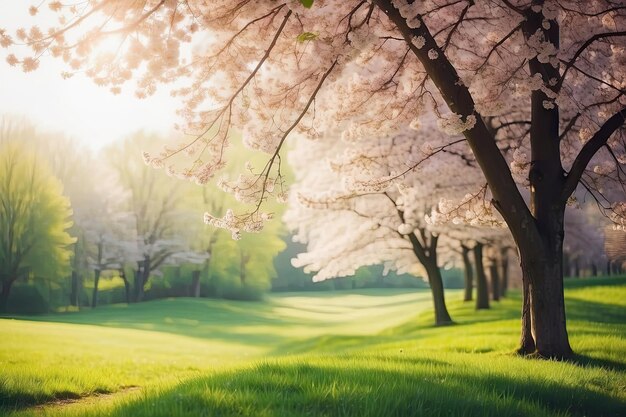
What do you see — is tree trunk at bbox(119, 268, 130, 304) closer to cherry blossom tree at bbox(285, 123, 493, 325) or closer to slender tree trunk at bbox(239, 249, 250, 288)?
slender tree trunk at bbox(239, 249, 250, 288)

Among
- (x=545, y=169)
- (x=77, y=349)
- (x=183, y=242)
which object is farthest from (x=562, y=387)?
(x=183, y=242)

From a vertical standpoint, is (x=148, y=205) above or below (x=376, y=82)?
above

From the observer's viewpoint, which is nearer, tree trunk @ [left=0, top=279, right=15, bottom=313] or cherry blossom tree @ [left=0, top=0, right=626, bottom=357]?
cherry blossom tree @ [left=0, top=0, right=626, bottom=357]

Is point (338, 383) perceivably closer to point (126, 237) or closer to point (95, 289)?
point (95, 289)

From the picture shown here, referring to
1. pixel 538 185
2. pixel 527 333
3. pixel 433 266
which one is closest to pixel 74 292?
pixel 433 266

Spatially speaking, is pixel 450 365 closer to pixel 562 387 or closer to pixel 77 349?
pixel 562 387

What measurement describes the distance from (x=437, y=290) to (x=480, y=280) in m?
6.27

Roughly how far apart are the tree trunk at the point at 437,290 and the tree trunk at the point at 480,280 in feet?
13.3

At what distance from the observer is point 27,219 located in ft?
92.7

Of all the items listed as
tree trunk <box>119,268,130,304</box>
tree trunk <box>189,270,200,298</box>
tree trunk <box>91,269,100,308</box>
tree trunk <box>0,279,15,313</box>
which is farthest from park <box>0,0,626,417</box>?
tree trunk <box>189,270,200,298</box>

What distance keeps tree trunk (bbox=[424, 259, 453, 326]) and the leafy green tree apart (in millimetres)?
20742

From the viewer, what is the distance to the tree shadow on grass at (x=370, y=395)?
484cm

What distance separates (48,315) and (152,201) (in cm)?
1605

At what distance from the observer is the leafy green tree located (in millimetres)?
27359
